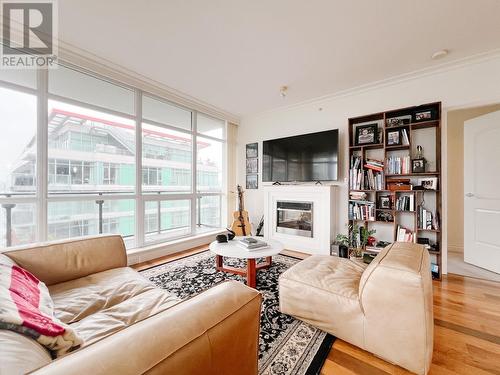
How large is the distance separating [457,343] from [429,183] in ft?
5.64

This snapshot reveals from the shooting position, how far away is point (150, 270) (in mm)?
2613

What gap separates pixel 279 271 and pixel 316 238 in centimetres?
103

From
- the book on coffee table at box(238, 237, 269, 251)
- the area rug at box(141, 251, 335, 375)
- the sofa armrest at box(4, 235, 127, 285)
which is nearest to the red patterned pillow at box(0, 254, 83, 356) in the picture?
the sofa armrest at box(4, 235, 127, 285)

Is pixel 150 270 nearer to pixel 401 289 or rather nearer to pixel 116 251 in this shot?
pixel 116 251

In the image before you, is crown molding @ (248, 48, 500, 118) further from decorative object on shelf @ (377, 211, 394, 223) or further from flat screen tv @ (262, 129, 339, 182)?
decorative object on shelf @ (377, 211, 394, 223)

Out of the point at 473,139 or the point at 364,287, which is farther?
the point at 473,139

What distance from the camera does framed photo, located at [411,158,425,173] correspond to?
254cm

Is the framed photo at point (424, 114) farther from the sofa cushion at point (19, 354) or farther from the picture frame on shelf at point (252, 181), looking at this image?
the sofa cushion at point (19, 354)

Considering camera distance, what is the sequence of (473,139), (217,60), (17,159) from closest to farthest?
(17,159)
(217,60)
(473,139)

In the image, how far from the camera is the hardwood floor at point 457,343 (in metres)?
1.25

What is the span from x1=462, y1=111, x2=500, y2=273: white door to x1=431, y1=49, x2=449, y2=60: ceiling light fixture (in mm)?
990

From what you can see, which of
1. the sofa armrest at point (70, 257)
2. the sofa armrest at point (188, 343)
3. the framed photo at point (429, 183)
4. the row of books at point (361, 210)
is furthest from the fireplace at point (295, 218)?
the sofa armrest at point (188, 343)

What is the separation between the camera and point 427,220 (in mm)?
2539

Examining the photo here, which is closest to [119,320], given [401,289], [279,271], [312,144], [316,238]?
[401,289]
